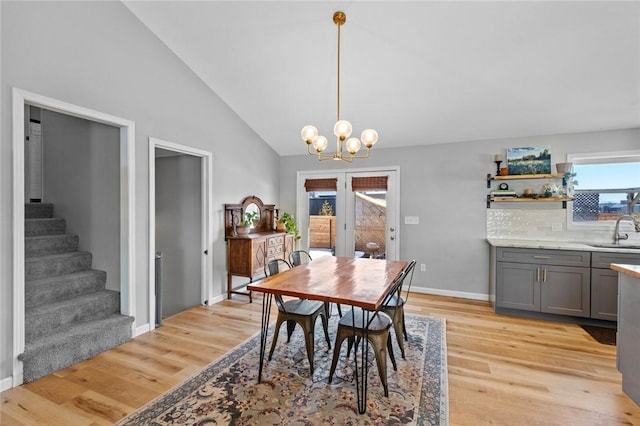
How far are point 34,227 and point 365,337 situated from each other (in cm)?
387

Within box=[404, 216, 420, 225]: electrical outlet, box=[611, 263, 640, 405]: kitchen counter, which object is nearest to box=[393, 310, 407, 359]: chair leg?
box=[611, 263, 640, 405]: kitchen counter

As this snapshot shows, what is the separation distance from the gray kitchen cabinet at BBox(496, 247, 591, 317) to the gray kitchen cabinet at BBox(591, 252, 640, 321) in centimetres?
→ 5

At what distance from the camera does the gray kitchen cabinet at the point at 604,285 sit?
10.6ft

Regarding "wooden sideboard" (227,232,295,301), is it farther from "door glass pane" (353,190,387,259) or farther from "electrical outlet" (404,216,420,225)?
"electrical outlet" (404,216,420,225)

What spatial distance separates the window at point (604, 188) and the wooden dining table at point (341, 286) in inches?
112

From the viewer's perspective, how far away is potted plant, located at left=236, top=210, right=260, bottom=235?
4368mm

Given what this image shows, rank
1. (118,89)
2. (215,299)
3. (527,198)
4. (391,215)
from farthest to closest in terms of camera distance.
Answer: (391,215) < (215,299) < (527,198) < (118,89)

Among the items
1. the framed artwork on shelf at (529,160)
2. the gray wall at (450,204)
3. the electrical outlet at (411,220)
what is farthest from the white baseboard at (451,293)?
the framed artwork on shelf at (529,160)

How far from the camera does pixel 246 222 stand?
4.42m

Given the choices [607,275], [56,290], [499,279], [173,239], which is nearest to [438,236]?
[499,279]

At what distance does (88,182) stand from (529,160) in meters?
5.53

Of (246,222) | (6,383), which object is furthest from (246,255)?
(6,383)

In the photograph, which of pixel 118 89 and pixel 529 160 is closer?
pixel 118 89

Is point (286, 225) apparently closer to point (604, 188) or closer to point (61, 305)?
point (61, 305)
